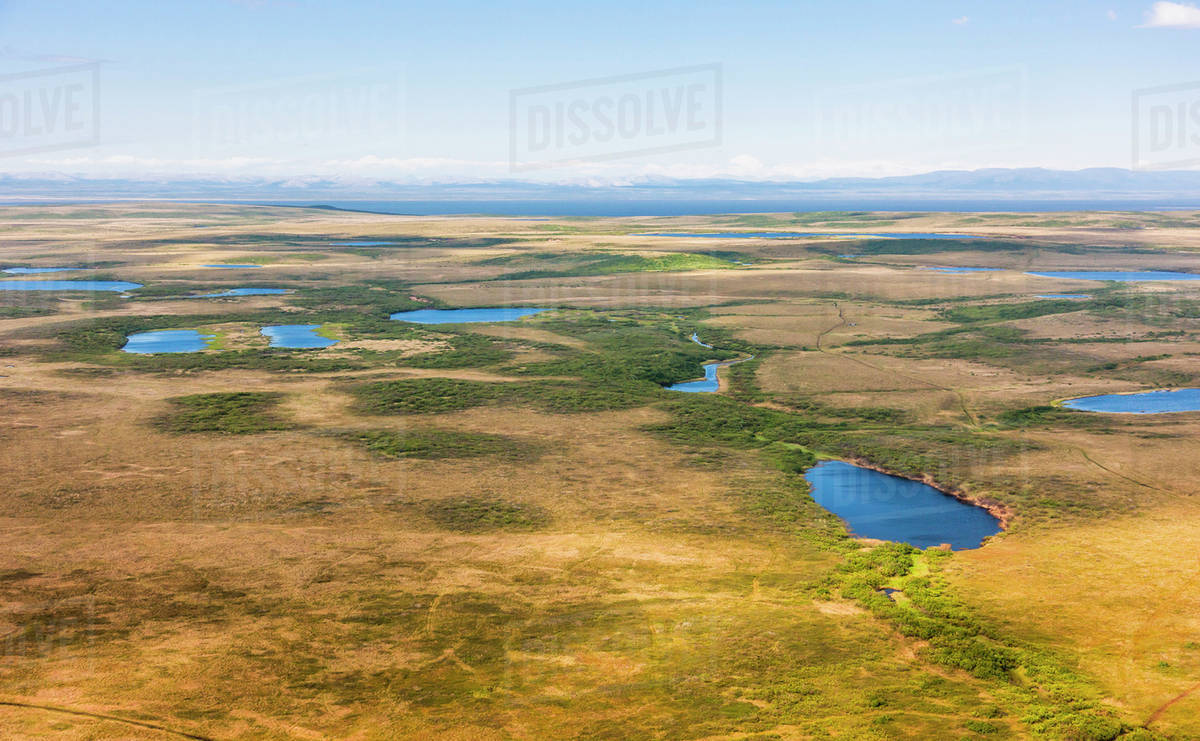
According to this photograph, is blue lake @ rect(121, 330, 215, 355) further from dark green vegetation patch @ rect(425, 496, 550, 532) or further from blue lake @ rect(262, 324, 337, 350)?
dark green vegetation patch @ rect(425, 496, 550, 532)

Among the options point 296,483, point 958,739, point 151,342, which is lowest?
point 958,739

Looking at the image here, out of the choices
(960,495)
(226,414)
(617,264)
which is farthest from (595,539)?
(617,264)

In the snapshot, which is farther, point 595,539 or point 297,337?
point 297,337

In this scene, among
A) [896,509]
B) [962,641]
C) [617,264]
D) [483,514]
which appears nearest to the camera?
[962,641]

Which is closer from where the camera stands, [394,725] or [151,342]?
[394,725]

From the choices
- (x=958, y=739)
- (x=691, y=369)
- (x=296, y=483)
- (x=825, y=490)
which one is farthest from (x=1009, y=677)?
(x=691, y=369)

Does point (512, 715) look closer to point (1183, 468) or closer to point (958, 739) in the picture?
point (958, 739)

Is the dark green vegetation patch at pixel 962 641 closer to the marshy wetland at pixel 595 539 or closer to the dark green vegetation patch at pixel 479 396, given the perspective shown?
the marshy wetland at pixel 595 539

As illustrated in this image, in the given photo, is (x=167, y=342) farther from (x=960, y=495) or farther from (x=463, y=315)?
(x=960, y=495)
